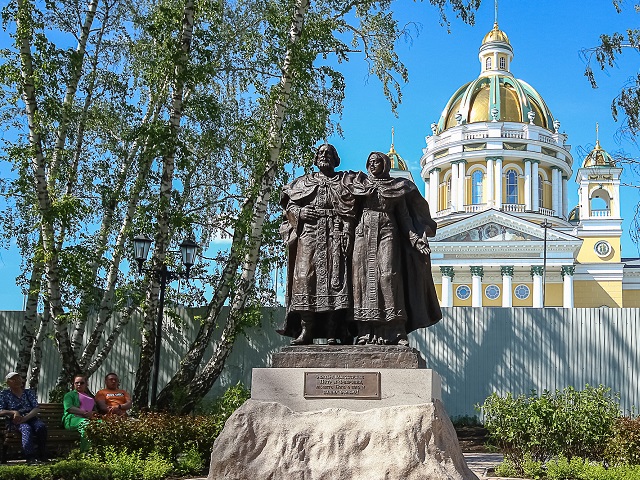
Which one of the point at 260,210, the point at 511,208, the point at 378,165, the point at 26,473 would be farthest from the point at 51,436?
the point at 511,208

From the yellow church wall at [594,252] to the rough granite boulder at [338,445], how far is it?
4937cm

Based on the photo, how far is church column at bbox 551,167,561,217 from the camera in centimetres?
5647

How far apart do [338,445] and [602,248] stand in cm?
5040

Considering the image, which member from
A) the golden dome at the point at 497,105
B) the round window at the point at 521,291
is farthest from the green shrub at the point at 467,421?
the golden dome at the point at 497,105

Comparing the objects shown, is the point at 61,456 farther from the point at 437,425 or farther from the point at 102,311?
the point at 437,425

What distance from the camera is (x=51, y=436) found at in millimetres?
9508

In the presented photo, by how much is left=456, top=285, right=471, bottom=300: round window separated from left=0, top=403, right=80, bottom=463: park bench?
41.0 meters

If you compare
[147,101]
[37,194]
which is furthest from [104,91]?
[37,194]

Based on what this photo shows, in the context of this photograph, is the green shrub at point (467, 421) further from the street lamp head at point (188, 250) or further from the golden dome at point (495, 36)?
the golden dome at point (495, 36)

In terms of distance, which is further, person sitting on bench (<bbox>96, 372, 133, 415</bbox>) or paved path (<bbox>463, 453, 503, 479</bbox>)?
person sitting on bench (<bbox>96, 372, 133, 415</bbox>)

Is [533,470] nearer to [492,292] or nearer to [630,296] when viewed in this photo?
[492,292]

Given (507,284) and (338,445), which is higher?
(507,284)

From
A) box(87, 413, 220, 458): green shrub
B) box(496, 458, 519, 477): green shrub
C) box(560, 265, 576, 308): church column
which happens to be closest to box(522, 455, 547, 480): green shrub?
box(496, 458, 519, 477): green shrub

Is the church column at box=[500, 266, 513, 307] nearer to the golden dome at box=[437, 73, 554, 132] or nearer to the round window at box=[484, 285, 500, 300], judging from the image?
the round window at box=[484, 285, 500, 300]
